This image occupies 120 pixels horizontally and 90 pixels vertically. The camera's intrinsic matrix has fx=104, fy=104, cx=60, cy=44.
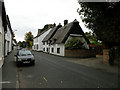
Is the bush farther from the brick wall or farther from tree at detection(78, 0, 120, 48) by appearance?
tree at detection(78, 0, 120, 48)

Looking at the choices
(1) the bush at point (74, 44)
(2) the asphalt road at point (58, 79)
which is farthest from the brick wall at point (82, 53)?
(2) the asphalt road at point (58, 79)

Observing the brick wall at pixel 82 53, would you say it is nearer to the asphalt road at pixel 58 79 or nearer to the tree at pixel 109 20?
the asphalt road at pixel 58 79

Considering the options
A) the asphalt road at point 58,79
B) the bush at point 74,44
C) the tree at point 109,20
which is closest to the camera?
the asphalt road at point 58,79

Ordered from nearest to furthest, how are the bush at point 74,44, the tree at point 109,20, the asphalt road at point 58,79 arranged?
the asphalt road at point 58,79
the tree at point 109,20
the bush at point 74,44

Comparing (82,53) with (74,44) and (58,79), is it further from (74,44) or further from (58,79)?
(58,79)

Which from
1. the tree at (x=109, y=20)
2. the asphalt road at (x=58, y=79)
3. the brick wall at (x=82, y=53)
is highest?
the tree at (x=109, y=20)

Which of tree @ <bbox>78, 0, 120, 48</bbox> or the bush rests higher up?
tree @ <bbox>78, 0, 120, 48</bbox>

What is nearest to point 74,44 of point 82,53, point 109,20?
point 82,53

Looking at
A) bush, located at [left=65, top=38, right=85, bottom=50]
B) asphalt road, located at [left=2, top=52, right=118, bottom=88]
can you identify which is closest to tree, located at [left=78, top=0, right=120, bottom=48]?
asphalt road, located at [left=2, top=52, right=118, bottom=88]

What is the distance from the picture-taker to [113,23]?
616 centimetres

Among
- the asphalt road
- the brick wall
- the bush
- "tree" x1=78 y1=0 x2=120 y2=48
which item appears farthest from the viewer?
the bush

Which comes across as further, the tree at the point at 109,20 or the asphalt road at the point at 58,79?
the tree at the point at 109,20

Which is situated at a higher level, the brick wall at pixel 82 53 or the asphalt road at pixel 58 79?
the brick wall at pixel 82 53

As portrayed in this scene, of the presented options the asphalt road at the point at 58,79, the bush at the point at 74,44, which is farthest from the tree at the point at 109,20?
the bush at the point at 74,44
